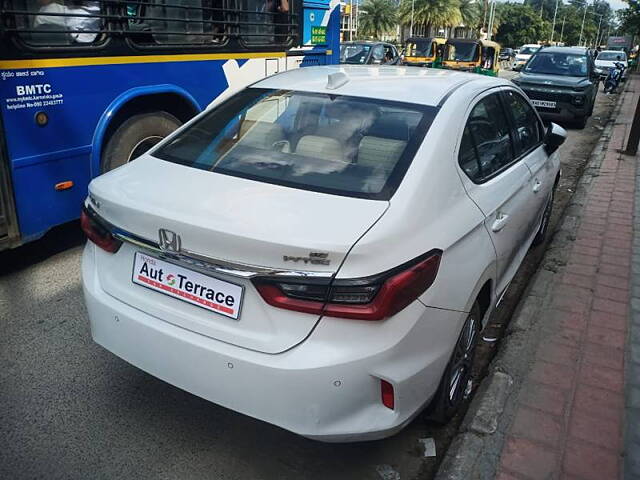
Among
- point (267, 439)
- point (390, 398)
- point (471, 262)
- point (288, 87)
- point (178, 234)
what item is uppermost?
point (288, 87)

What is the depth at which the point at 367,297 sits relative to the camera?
2.04m

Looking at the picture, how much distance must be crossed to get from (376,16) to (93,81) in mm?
61712

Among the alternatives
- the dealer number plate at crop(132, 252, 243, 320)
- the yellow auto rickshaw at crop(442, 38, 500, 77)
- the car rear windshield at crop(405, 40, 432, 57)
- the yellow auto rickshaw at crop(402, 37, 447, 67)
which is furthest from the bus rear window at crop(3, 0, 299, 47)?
the car rear windshield at crop(405, 40, 432, 57)

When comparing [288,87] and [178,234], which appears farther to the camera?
[288,87]

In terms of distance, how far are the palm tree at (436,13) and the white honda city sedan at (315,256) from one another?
59.2 metres

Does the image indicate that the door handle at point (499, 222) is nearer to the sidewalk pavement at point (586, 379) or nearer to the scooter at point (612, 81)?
the sidewalk pavement at point (586, 379)

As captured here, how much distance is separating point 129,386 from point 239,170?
1.33 meters

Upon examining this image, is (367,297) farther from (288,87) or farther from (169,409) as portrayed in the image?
(288,87)

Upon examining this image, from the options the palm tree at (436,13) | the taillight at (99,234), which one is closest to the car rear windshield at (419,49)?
the taillight at (99,234)

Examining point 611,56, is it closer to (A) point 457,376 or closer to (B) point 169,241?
(A) point 457,376

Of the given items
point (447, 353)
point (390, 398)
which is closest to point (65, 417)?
point (390, 398)

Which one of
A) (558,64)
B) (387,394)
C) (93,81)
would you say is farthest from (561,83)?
(387,394)

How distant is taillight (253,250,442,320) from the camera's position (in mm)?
2033

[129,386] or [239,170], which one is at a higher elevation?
[239,170]
